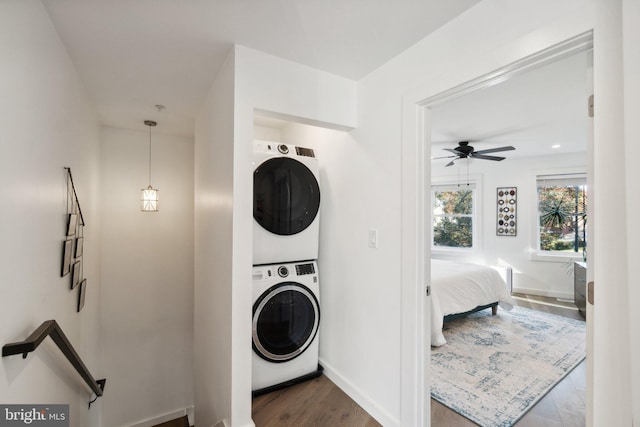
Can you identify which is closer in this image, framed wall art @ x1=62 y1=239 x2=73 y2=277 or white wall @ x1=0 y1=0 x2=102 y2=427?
white wall @ x1=0 y1=0 x2=102 y2=427

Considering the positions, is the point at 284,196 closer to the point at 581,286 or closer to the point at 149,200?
the point at 149,200

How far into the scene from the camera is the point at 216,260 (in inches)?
83.7

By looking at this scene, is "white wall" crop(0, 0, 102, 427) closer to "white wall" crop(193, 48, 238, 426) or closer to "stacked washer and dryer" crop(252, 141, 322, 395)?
"white wall" crop(193, 48, 238, 426)

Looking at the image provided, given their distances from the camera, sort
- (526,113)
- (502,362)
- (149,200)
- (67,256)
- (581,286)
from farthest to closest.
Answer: (581,286)
(149,200)
(526,113)
(502,362)
(67,256)

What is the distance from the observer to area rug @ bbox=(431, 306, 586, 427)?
222 cm

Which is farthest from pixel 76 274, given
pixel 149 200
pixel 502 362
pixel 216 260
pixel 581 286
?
pixel 581 286

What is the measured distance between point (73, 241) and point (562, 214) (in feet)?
22.2

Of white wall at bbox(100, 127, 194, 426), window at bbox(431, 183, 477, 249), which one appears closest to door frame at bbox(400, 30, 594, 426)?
white wall at bbox(100, 127, 194, 426)

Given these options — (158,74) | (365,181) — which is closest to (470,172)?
(365,181)

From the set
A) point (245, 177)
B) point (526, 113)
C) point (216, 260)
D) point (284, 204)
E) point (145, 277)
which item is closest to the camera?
point (245, 177)

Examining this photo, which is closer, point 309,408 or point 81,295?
point 309,408

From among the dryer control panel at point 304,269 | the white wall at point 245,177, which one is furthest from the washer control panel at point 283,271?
the white wall at point 245,177

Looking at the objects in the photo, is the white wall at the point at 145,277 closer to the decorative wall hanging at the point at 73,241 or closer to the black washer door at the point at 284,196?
the decorative wall hanging at the point at 73,241

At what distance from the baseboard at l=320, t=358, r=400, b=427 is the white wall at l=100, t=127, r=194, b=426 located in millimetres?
2214
